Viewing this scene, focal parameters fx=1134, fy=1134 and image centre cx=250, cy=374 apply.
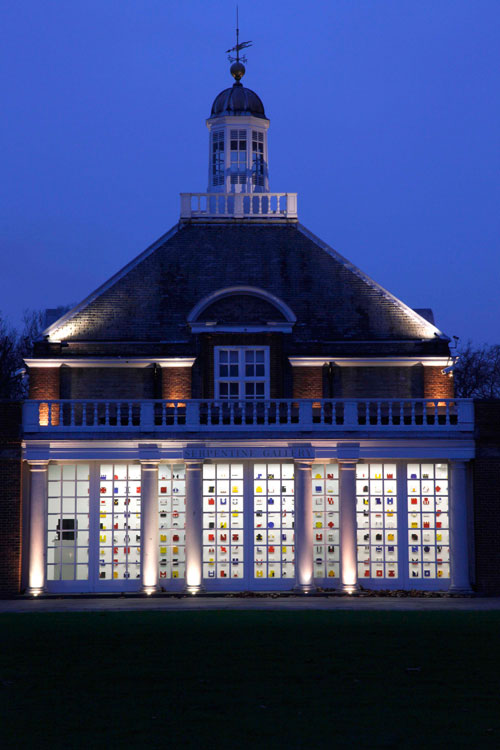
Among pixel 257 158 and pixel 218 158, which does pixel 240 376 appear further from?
pixel 218 158

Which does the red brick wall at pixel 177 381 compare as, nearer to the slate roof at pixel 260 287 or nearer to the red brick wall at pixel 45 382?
the slate roof at pixel 260 287

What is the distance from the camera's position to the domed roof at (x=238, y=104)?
1689 inches

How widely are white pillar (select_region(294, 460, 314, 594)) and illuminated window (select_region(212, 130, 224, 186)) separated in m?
15.5

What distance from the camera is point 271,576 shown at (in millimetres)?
31219

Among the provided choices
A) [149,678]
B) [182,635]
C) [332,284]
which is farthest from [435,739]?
[332,284]

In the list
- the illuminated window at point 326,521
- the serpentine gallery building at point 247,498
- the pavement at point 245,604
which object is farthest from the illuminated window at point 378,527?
the pavement at point 245,604

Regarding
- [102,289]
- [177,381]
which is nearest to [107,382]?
[177,381]

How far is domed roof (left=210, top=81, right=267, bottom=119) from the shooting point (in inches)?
1689

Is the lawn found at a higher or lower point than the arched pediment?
lower

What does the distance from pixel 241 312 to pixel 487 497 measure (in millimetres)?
10009

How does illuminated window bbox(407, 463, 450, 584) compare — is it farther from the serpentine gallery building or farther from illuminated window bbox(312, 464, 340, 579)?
illuminated window bbox(312, 464, 340, 579)

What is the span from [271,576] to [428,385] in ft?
28.9

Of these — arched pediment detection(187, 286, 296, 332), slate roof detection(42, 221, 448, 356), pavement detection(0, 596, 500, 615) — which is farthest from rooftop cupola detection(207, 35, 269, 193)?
pavement detection(0, 596, 500, 615)

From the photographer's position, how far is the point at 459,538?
100ft
